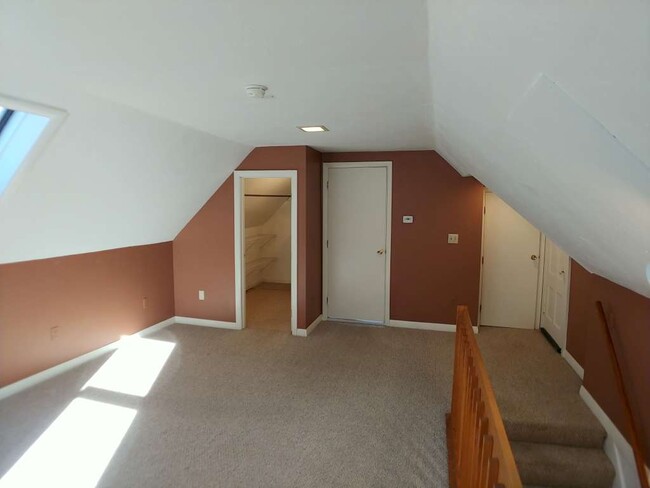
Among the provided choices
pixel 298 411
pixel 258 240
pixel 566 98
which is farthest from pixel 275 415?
pixel 258 240

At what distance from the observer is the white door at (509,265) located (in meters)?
4.61

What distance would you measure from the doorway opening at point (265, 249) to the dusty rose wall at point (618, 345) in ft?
9.08

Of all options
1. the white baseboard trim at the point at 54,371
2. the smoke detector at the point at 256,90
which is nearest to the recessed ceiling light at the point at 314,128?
the smoke detector at the point at 256,90

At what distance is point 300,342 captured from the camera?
4.26 meters

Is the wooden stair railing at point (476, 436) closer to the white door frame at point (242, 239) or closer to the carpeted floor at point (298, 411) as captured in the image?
the carpeted floor at point (298, 411)

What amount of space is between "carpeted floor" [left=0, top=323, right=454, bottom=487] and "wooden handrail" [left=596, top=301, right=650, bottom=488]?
1020 millimetres

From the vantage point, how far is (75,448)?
2.44m

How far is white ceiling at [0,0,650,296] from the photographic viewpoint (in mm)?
784

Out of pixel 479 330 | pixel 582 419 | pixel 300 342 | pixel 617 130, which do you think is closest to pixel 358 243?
pixel 300 342

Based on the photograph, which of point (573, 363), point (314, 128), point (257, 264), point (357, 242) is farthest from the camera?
point (257, 264)

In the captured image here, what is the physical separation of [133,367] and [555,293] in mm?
4324

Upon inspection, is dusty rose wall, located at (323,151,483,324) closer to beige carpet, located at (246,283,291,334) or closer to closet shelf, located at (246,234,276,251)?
beige carpet, located at (246,283,291,334)

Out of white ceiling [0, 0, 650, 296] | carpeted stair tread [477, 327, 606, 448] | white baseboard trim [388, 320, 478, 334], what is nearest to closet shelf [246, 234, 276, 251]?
white baseboard trim [388, 320, 478, 334]

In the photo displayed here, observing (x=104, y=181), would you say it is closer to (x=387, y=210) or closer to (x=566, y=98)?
(x=387, y=210)
